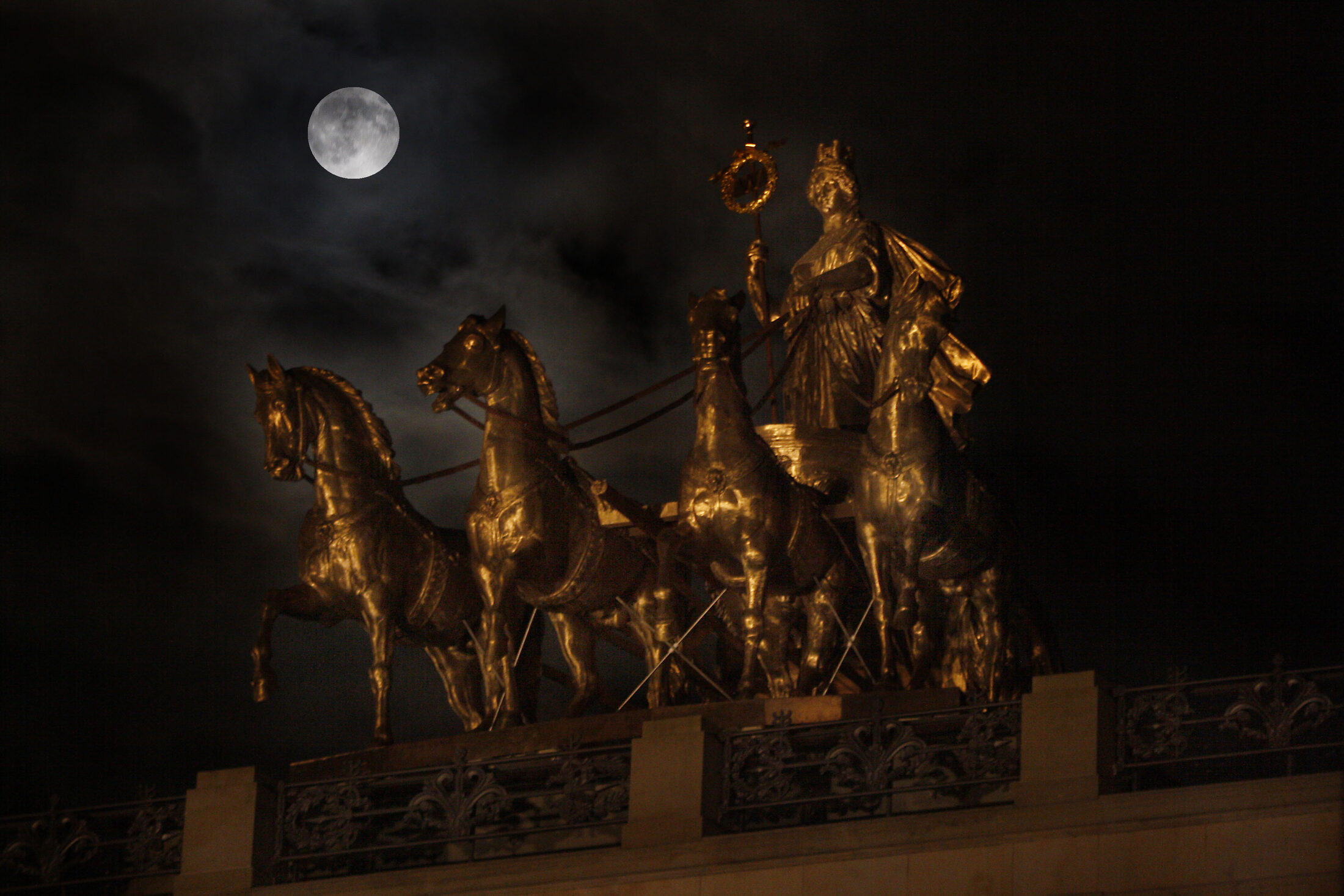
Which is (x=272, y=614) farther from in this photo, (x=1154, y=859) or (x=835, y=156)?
(x=1154, y=859)

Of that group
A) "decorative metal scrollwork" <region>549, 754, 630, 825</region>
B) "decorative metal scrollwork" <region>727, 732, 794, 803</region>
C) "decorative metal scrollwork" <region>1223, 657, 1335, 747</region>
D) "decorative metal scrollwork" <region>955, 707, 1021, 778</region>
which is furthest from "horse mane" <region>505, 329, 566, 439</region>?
"decorative metal scrollwork" <region>1223, 657, 1335, 747</region>

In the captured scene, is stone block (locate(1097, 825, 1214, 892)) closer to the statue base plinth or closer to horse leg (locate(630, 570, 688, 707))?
the statue base plinth

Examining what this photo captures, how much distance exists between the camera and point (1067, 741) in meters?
11.3

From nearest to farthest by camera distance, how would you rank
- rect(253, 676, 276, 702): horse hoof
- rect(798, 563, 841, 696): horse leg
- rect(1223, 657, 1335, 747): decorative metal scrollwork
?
rect(1223, 657, 1335, 747): decorative metal scrollwork
rect(798, 563, 841, 696): horse leg
rect(253, 676, 276, 702): horse hoof

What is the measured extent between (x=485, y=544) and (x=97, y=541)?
6.58 meters

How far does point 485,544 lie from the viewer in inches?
576

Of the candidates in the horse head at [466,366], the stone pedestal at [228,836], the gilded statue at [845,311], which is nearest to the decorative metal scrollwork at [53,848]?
the stone pedestal at [228,836]

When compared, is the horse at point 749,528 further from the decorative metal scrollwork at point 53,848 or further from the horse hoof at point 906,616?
the decorative metal scrollwork at point 53,848

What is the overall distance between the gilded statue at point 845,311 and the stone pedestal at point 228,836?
4510 millimetres

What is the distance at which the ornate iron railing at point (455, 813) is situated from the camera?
12.3 metres

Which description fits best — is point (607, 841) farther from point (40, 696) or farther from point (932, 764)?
point (40, 696)

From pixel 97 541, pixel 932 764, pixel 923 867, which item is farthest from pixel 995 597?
pixel 97 541

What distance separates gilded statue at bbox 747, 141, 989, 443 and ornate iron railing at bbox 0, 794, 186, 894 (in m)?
4.73

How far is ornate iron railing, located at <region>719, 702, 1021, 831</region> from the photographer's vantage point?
11.6 metres
